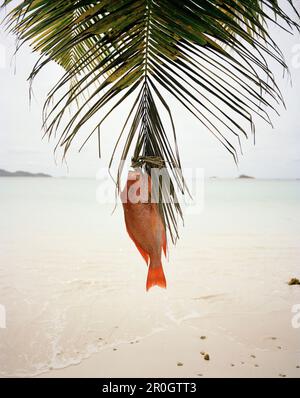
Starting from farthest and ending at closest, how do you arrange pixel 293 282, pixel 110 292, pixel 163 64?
pixel 293 282 → pixel 110 292 → pixel 163 64

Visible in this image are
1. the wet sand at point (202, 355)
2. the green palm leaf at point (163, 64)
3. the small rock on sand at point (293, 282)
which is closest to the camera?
the green palm leaf at point (163, 64)

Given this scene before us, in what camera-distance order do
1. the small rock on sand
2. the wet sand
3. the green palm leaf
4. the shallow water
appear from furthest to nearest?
the small rock on sand < the shallow water < the wet sand < the green palm leaf

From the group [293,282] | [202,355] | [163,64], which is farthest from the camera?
[293,282]

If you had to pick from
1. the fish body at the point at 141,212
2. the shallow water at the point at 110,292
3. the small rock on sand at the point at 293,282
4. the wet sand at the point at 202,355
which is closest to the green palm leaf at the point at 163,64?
the fish body at the point at 141,212

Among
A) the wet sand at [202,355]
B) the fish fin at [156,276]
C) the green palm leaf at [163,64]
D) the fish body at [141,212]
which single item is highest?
the green palm leaf at [163,64]

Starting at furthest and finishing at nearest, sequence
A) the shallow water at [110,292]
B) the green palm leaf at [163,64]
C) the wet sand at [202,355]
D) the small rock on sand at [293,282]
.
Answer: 1. the small rock on sand at [293,282]
2. the shallow water at [110,292]
3. the wet sand at [202,355]
4. the green palm leaf at [163,64]

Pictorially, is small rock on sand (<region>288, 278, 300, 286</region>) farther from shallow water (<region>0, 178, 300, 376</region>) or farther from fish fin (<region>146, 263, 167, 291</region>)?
fish fin (<region>146, 263, 167, 291</region>)

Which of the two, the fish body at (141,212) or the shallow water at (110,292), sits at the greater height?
the fish body at (141,212)

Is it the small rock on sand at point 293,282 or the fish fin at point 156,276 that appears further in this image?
the small rock on sand at point 293,282

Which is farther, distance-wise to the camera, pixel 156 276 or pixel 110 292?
pixel 110 292

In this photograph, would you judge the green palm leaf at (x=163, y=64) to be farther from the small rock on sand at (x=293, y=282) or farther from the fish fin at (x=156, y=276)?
the small rock on sand at (x=293, y=282)

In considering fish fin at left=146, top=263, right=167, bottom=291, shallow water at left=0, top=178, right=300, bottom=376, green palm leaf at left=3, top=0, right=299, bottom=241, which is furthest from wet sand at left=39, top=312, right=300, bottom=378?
green palm leaf at left=3, top=0, right=299, bottom=241

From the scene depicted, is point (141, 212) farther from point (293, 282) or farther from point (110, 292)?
point (293, 282)

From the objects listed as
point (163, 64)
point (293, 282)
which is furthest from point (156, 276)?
point (293, 282)
